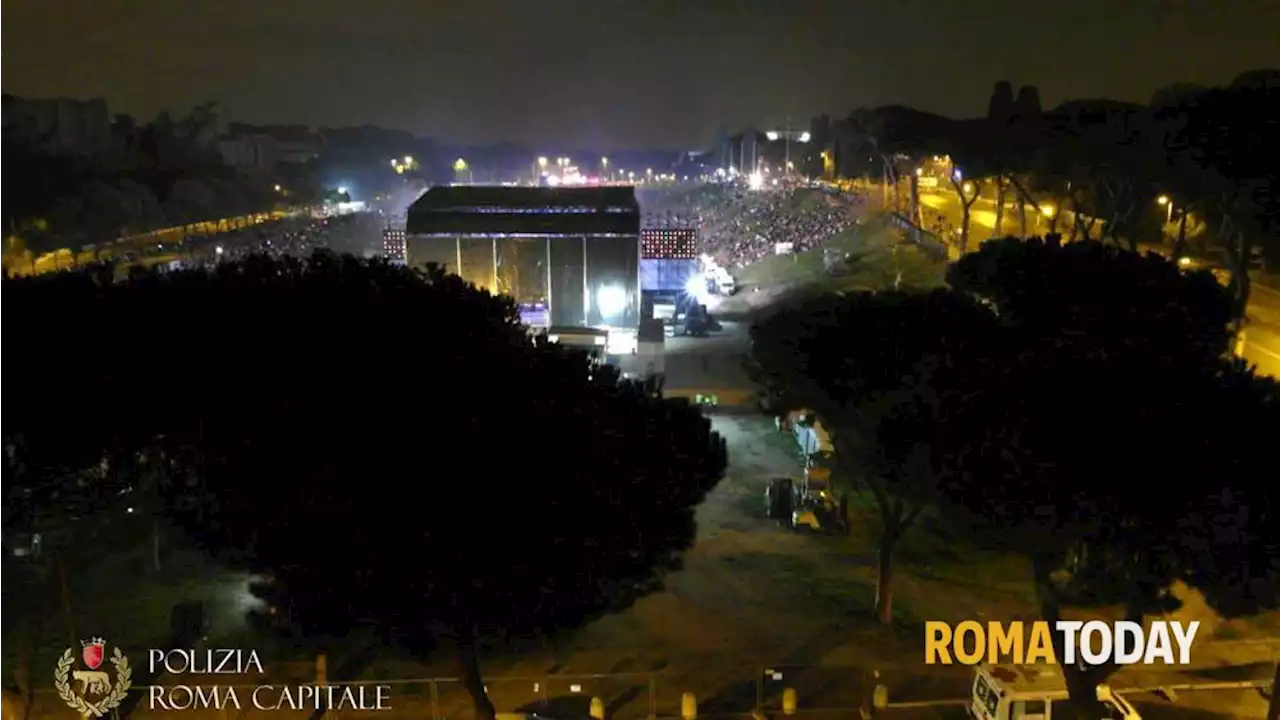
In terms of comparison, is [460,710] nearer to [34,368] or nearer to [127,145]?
[34,368]

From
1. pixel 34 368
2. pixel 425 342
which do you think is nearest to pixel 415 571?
pixel 425 342

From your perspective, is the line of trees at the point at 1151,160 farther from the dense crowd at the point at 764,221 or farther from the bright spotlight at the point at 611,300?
the bright spotlight at the point at 611,300

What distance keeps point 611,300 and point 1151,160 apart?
51.1 ft

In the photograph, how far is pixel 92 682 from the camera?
414 inches

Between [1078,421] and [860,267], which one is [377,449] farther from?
[860,267]

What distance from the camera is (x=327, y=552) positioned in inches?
295

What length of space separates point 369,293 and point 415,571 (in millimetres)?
3221

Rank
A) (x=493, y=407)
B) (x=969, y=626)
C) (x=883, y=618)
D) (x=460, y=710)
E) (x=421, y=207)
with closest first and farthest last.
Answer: (x=493, y=407) → (x=460, y=710) → (x=969, y=626) → (x=883, y=618) → (x=421, y=207)

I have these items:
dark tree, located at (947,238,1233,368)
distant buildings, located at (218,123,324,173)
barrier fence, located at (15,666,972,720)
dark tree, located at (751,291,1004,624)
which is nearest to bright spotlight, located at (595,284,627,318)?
dark tree, located at (751,291,1004,624)

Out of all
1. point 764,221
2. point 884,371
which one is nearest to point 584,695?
point 884,371

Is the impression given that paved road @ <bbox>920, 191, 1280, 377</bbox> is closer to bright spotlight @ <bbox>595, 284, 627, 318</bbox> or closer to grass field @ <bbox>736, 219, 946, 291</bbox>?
grass field @ <bbox>736, 219, 946, 291</bbox>

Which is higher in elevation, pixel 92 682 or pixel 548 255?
pixel 548 255

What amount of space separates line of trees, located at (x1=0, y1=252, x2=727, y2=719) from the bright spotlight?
66.7 ft

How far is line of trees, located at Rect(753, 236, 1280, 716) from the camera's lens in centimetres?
779
